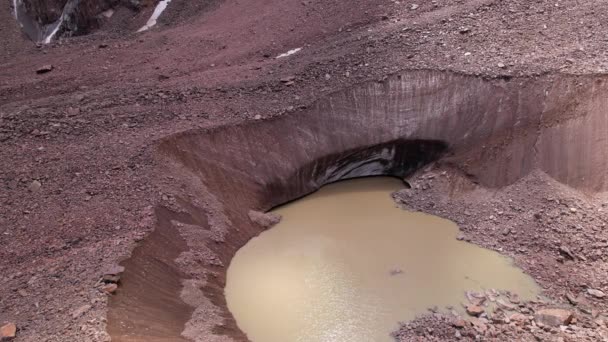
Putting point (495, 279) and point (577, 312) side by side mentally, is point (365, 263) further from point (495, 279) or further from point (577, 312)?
point (577, 312)

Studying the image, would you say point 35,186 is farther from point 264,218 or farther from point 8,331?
point 264,218

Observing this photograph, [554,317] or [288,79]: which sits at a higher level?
[288,79]

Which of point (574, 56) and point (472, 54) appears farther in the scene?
point (472, 54)

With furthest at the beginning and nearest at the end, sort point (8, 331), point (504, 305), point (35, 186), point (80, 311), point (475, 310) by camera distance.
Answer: point (35, 186)
point (504, 305)
point (475, 310)
point (80, 311)
point (8, 331)

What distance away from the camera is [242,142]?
12.3 m

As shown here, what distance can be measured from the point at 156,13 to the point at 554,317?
14.5 metres

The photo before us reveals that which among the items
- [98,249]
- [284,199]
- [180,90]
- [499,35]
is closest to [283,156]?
[284,199]

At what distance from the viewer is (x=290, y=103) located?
Result: 12.9 meters

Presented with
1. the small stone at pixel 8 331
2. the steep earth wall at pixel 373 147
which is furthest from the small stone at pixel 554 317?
the small stone at pixel 8 331

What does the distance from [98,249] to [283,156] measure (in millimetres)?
5162

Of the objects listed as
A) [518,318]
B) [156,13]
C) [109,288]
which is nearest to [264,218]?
[109,288]

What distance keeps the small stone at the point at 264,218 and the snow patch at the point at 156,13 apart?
8.06 metres

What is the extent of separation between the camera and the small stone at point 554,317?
28.7 feet

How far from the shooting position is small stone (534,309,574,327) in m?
8.75
